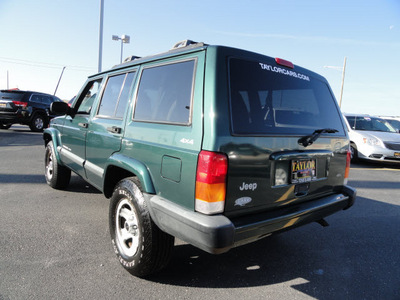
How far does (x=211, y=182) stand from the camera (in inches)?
73.1

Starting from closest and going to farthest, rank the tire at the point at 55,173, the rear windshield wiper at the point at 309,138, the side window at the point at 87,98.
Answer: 1. the rear windshield wiper at the point at 309,138
2. the side window at the point at 87,98
3. the tire at the point at 55,173

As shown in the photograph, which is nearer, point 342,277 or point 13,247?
point 342,277

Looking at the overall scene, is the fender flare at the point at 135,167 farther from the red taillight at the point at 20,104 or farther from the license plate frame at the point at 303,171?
the red taillight at the point at 20,104

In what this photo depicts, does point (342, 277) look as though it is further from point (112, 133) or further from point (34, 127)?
point (34, 127)

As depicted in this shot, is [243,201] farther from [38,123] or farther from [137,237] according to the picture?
[38,123]

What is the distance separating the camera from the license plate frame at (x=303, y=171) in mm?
2293

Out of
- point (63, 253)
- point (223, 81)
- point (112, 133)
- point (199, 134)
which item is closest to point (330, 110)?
point (223, 81)

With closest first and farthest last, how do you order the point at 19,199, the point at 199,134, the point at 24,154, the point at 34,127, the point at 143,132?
the point at 199,134, the point at 143,132, the point at 19,199, the point at 24,154, the point at 34,127

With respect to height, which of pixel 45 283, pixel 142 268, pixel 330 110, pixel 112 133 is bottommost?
pixel 45 283

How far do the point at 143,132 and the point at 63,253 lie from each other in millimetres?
1442

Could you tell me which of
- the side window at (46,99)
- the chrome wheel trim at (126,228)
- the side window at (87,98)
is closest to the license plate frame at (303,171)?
the chrome wheel trim at (126,228)

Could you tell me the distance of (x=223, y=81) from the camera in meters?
2.01

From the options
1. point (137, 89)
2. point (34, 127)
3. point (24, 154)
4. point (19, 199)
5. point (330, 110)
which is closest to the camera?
point (137, 89)

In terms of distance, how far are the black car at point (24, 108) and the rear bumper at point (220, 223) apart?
38.6 ft
